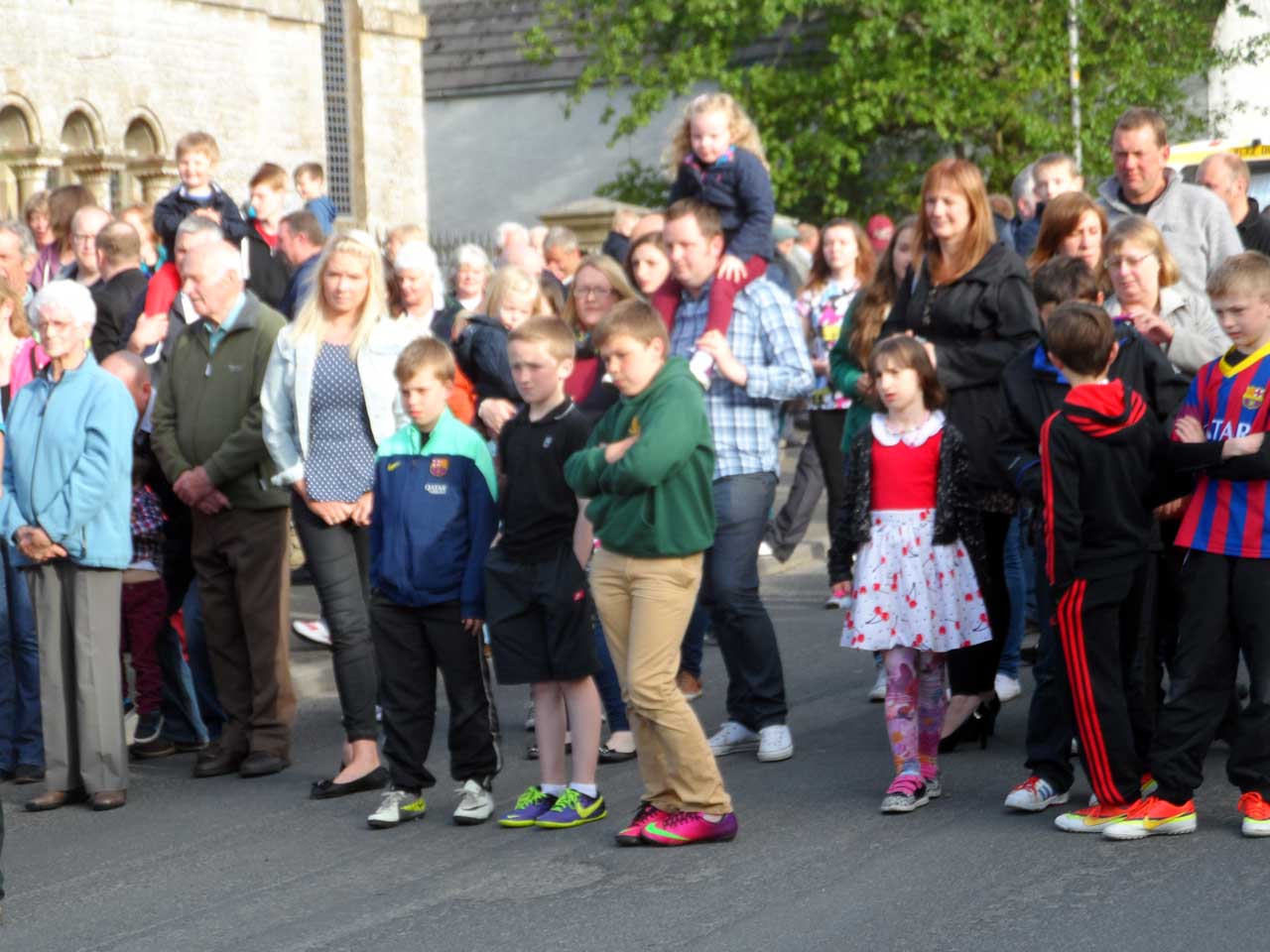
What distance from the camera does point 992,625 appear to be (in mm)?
8141

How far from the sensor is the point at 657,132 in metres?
30.9

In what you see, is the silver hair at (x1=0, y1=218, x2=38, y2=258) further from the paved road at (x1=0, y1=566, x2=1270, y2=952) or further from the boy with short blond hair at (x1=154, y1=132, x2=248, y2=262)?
the paved road at (x1=0, y1=566, x2=1270, y2=952)

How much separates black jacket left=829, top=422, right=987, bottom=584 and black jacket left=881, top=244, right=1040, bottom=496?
1.00 feet

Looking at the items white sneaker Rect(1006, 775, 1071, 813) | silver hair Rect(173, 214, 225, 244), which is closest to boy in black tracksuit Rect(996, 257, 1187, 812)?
white sneaker Rect(1006, 775, 1071, 813)

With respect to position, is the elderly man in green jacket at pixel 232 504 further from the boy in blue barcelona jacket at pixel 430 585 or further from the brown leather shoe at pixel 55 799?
the boy in blue barcelona jacket at pixel 430 585

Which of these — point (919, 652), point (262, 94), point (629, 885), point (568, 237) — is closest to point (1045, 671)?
point (919, 652)

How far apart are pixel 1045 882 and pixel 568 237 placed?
28.0 ft

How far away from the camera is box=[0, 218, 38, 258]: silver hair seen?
416 inches

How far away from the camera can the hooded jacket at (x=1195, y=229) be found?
8.64m

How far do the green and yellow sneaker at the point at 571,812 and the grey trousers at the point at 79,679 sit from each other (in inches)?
73.0

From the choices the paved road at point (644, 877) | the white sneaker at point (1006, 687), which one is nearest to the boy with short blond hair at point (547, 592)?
the paved road at point (644, 877)

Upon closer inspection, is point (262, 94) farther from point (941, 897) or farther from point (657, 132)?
point (941, 897)

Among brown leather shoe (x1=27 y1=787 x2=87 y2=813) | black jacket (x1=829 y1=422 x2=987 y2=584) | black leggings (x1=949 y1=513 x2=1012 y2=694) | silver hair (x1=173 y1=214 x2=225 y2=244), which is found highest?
silver hair (x1=173 y1=214 x2=225 y2=244)

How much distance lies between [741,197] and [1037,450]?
2358mm
